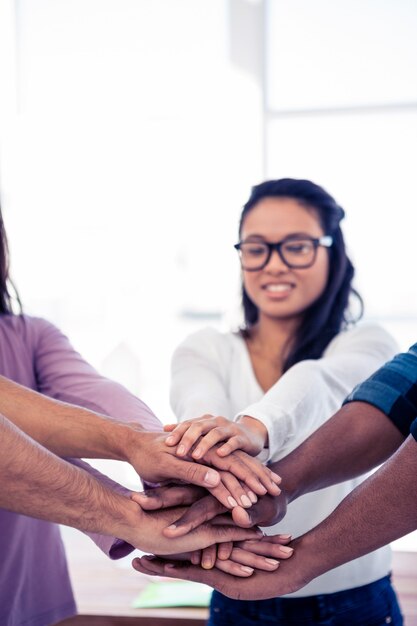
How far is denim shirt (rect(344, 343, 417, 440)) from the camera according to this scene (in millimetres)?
1510

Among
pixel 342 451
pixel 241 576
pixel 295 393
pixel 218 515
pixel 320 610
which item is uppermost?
Answer: pixel 295 393

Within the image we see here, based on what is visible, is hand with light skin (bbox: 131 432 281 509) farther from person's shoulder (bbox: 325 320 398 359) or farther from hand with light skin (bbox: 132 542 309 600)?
person's shoulder (bbox: 325 320 398 359)

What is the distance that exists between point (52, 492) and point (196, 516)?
1.05 feet

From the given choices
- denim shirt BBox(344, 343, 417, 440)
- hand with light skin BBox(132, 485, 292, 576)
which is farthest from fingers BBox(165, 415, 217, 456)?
denim shirt BBox(344, 343, 417, 440)

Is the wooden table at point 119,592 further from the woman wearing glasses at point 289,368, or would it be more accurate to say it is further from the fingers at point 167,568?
the fingers at point 167,568

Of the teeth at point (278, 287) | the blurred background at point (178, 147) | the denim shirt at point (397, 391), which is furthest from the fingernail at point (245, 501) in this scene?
the blurred background at point (178, 147)

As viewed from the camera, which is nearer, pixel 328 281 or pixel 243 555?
pixel 243 555

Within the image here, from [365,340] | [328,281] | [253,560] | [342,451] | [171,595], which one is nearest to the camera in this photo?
[253,560]

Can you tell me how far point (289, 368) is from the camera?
1872 mm

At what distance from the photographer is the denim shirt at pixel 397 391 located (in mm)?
1510

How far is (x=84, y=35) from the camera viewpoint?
422 centimetres

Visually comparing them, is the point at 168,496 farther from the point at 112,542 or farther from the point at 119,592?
the point at 119,592

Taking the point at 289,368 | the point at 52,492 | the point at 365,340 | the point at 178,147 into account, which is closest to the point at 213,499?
the point at 52,492

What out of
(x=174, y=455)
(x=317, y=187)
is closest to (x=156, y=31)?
(x=317, y=187)
